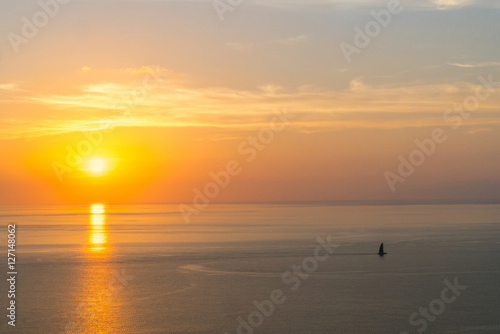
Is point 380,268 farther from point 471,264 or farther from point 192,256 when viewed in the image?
point 192,256

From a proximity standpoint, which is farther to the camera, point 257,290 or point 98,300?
point 257,290

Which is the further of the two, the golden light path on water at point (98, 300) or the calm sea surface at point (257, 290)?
the calm sea surface at point (257, 290)

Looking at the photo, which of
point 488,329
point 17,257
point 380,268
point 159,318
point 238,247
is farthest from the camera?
point 238,247

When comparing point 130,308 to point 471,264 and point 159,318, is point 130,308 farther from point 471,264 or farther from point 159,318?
point 471,264

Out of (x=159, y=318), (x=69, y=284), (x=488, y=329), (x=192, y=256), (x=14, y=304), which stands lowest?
(x=488, y=329)

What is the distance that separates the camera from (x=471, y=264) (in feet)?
254

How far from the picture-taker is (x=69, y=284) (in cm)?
6244

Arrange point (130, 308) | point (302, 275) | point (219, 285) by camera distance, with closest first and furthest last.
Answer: point (130, 308) < point (219, 285) < point (302, 275)

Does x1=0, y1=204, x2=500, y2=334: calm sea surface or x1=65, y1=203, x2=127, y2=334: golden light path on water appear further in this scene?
x1=0, y1=204, x2=500, y2=334: calm sea surface

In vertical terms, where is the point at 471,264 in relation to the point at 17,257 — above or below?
below

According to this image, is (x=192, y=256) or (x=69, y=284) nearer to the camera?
(x=69, y=284)

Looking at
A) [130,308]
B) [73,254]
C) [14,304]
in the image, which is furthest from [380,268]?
[73,254]

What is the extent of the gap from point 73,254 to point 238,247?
1108 inches

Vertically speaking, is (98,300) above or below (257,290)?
above
